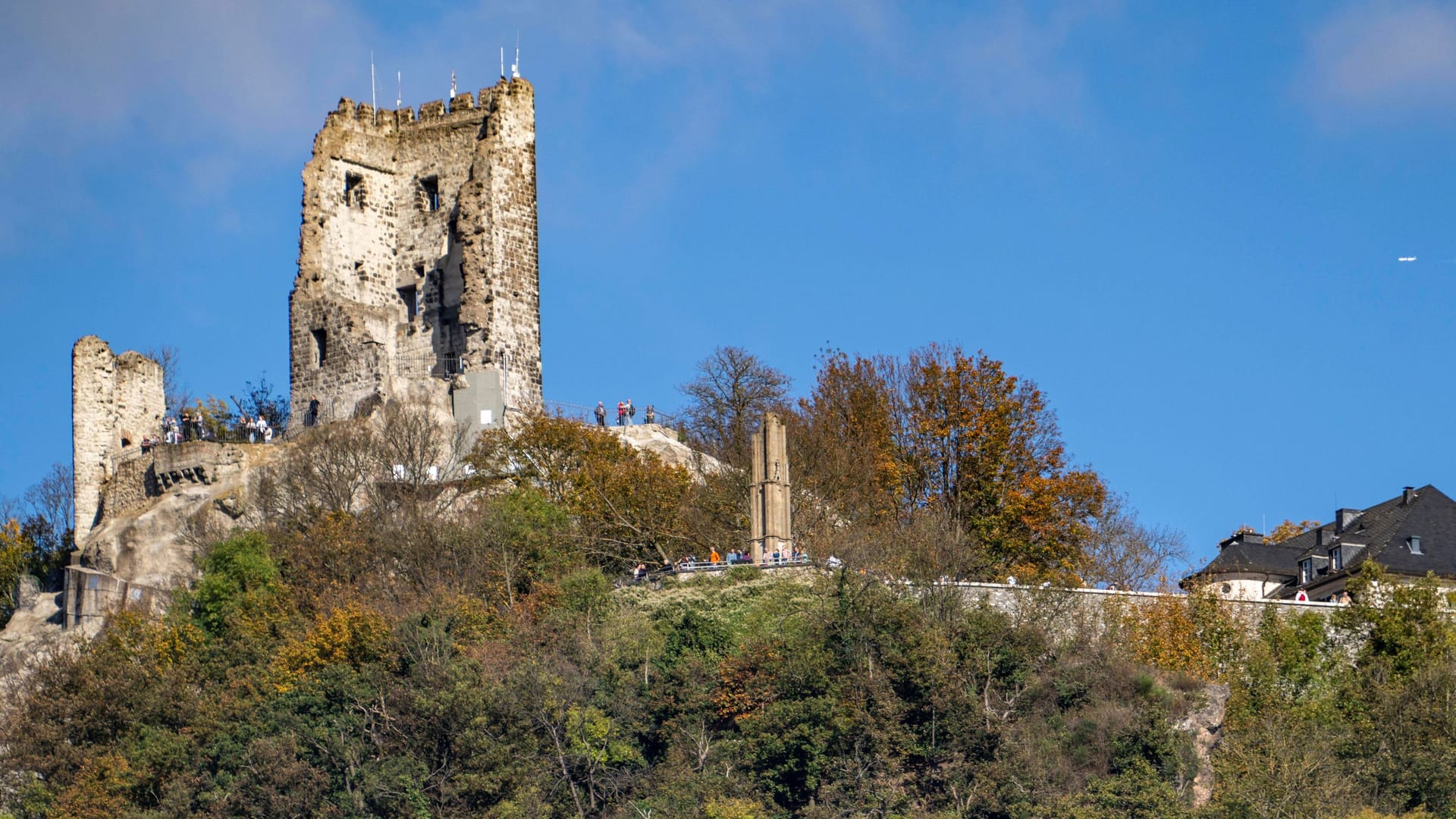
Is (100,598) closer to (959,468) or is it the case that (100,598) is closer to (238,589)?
(238,589)

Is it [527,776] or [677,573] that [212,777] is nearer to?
[527,776]

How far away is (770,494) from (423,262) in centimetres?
1625

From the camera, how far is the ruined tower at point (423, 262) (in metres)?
58.8

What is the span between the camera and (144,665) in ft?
163

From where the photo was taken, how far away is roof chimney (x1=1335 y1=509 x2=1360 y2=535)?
60.6m

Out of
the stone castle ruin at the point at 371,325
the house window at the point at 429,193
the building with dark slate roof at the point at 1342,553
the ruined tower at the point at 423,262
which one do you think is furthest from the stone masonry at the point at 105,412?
the building with dark slate roof at the point at 1342,553

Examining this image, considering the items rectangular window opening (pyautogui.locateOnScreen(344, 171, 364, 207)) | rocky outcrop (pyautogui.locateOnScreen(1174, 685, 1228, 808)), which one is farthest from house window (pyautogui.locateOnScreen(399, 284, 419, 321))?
rocky outcrop (pyautogui.locateOnScreen(1174, 685, 1228, 808))

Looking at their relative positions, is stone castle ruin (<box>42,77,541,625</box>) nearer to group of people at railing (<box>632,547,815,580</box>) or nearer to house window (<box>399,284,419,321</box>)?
house window (<box>399,284,419,321</box>)

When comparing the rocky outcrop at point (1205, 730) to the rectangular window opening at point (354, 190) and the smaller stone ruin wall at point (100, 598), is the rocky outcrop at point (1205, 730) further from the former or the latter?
the rectangular window opening at point (354, 190)

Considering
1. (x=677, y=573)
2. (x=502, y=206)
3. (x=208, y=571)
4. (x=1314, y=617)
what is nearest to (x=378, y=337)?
(x=502, y=206)

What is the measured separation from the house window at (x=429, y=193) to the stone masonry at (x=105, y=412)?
8.30 metres

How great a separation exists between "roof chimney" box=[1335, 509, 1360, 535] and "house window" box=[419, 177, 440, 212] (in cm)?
2479

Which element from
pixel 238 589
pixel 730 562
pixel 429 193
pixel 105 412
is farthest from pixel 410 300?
pixel 730 562

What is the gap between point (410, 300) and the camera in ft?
204
